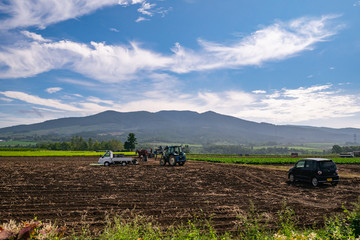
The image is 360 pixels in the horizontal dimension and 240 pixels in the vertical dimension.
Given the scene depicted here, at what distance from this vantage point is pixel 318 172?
17125 mm

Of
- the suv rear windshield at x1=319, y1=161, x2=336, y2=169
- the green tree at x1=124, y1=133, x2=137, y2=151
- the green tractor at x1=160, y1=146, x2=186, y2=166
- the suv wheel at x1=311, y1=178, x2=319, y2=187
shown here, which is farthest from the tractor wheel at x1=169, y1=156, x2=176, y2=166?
the green tree at x1=124, y1=133, x2=137, y2=151

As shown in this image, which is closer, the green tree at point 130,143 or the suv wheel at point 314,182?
the suv wheel at point 314,182

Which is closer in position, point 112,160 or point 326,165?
point 326,165

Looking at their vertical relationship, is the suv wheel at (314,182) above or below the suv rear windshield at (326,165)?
below

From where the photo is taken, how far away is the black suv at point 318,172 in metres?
17.1

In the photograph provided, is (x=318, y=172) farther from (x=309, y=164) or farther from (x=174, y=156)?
(x=174, y=156)

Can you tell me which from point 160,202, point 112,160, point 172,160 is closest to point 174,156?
point 172,160

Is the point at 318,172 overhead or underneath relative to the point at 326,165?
underneath

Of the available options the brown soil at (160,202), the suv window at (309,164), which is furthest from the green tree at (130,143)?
the suv window at (309,164)

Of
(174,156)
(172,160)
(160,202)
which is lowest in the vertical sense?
(160,202)

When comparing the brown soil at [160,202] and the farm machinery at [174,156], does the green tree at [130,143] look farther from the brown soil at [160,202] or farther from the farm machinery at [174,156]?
the brown soil at [160,202]

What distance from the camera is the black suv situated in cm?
1715

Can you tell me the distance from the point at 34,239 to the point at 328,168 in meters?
18.6

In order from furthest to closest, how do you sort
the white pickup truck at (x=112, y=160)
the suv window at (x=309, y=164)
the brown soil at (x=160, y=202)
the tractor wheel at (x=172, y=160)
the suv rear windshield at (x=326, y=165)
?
the white pickup truck at (x=112, y=160) → the tractor wheel at (x=172, y=160) → the suv window at (x=309, y=164) → the suv rear windshield at (x=326, y=165) → the brown soil at (x=160, y=202)
